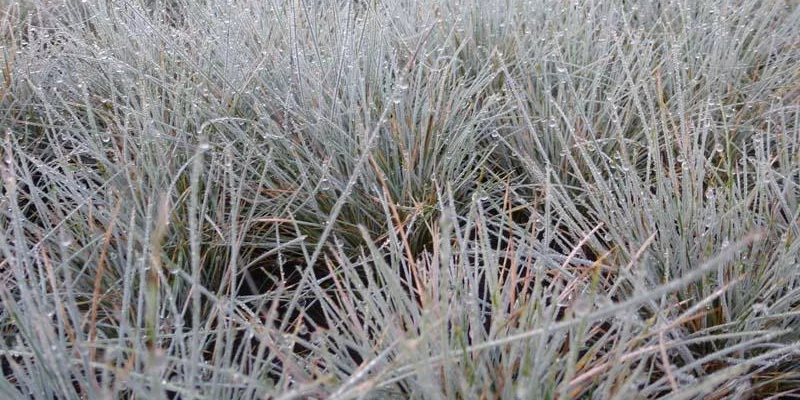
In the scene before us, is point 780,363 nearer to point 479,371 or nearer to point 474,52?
point 479,371

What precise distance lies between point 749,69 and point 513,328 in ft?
4.82

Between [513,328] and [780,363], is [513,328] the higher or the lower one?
the higher one

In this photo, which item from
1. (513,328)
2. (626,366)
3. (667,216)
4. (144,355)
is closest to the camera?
(144,355)

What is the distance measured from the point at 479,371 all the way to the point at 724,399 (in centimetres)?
37

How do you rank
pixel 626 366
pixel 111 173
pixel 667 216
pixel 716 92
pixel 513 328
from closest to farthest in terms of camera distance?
1. pixel 626 366
2. pixel 513 328
3. pixel 667 216
4. pixel 111 173
5. pixel 716 92

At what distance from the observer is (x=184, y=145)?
57.6 inches

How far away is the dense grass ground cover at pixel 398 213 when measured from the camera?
0.91 metres

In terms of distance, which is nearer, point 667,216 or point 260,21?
point 667,216

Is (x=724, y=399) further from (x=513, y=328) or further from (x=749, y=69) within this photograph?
(x=749, y=69)

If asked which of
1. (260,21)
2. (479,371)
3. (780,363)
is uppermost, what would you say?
(260,21)

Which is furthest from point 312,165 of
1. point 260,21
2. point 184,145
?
point 260,21

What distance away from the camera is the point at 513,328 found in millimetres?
1007

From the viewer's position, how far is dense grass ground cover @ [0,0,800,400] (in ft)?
3.00

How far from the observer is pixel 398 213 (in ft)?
4.85
